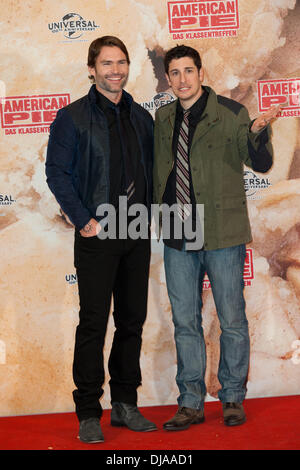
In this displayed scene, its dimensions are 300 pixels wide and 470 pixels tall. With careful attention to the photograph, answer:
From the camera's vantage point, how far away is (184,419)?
3.32 m

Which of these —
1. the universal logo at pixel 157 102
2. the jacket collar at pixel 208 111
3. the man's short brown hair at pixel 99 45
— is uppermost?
the man's short brown hair at pixel 99 45

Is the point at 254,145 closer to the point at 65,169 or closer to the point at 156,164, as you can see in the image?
the point at 156,164

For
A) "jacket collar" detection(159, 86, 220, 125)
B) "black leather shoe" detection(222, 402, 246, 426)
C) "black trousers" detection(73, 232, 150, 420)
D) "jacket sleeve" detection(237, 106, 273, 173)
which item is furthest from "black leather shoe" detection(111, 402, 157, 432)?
"jacket collar" detection(159, 86, 220, 125)

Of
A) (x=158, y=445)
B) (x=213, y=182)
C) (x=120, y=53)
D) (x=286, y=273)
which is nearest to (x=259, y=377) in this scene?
(x=286, y=273)

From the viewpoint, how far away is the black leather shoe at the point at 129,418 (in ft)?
10.8

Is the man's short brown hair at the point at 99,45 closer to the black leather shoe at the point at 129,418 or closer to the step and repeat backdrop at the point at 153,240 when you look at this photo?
the step and repeat backdrop at the point at 153,240

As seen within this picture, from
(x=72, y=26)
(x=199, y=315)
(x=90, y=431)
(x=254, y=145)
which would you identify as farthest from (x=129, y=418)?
(x=72, y=26)

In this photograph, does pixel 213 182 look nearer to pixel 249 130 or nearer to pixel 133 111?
pixel 249 130

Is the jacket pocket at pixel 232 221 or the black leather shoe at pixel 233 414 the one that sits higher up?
the jacket pocket at pixel 232 221

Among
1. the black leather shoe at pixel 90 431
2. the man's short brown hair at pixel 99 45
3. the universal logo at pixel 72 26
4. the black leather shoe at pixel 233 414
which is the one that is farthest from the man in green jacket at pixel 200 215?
the universal logo at pixel 72 26

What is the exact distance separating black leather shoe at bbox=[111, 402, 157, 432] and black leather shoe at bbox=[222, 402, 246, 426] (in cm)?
40

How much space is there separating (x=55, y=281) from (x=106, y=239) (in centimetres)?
76

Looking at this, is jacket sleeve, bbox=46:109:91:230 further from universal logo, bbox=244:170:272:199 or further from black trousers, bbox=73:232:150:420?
universal logo, bbox=244:170:272:199

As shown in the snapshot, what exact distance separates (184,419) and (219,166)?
4.54ft
